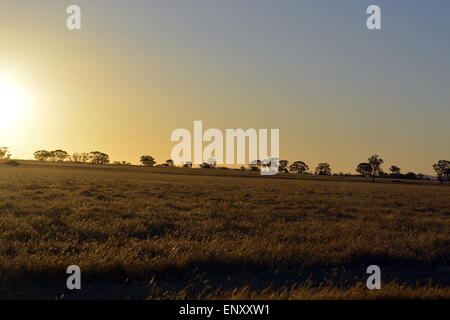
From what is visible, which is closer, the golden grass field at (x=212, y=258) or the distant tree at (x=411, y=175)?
the golden grass field at (x=212, y=258)

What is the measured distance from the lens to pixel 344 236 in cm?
1234

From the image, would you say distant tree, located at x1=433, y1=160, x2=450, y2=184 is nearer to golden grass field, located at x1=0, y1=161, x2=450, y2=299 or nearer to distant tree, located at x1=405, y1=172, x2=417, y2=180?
distant tree, located at x1=405, y1=172, x2=417, y2=180

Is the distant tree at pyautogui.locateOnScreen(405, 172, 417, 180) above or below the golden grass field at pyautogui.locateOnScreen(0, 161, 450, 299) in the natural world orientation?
below

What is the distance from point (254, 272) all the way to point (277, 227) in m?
5.32

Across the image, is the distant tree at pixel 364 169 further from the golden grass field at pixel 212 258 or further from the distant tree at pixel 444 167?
A: the golden grass field at pixel 212 258

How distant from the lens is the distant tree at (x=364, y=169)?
153 meters

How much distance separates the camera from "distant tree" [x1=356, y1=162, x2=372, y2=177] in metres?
153
